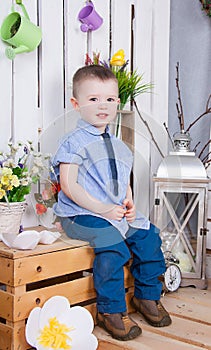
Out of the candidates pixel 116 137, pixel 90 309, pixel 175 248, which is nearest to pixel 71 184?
pixel 116 137

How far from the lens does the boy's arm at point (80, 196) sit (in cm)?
161

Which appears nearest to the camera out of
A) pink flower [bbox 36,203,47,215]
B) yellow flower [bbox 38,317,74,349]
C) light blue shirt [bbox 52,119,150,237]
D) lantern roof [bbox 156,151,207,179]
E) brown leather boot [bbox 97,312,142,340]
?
yellow flower [bbox 38,317,74,349]

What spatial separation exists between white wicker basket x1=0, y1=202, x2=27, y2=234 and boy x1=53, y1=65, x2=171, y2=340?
0.13 meters

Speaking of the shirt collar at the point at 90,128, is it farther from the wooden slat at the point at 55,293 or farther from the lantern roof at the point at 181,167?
the wooden slat at the point at 55,293

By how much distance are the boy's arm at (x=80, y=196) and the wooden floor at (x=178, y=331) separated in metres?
0.35

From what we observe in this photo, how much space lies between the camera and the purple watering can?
1.98 m

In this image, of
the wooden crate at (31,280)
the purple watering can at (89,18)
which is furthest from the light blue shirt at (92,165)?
the purple watering can at (89,18)

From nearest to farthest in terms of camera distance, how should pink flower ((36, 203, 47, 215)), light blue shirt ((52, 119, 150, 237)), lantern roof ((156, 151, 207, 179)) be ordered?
1. light blue shirt ((52, 119, 150, 237))
2. pink flower ((36, 203, 47, 215))
3. lantern roof ((156, 151, 207, 179))

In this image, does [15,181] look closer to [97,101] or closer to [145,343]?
[97,101]

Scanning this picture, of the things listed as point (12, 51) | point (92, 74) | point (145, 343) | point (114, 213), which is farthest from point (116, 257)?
point (12, 51)

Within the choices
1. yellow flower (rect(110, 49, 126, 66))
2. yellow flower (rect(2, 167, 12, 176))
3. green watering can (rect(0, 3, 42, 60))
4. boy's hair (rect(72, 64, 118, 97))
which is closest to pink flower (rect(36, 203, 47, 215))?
yellow flower (rect(2, 167, 12, 176))

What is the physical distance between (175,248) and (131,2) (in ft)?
3.43

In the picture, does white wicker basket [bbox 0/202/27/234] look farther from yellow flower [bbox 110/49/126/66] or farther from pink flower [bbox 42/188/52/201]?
yellow flower [bbox 110/49/126/66]

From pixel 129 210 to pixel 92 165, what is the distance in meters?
0.19
